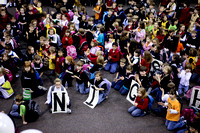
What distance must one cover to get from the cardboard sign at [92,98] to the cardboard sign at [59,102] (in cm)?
73

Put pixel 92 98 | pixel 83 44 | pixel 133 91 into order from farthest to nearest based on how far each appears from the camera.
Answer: pixel 83 44
pixel 92 98
pixel 133 91

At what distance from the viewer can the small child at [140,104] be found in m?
5.09

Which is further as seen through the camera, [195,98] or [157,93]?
A: [157,93]

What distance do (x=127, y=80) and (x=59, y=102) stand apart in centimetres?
209

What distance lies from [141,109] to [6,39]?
503cm

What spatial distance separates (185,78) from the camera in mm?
6055

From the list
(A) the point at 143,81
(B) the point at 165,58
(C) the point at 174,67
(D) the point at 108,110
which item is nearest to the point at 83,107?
(D) the point at 108,110

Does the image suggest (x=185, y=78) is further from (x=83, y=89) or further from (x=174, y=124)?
(x=83, y=89)

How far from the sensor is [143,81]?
19.2ft

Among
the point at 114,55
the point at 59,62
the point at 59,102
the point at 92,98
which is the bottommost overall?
the point at 92,98

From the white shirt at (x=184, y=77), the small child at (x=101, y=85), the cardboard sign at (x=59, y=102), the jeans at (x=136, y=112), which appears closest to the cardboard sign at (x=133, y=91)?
the jeans at (x=136, y=112)

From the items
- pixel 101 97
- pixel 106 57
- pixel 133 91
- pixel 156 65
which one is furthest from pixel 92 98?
pixel 106 57

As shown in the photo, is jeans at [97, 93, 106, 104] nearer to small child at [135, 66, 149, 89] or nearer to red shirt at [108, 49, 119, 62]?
small child at [135, 66, 149, 89]

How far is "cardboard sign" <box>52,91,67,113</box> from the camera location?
17.1 ft
